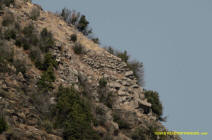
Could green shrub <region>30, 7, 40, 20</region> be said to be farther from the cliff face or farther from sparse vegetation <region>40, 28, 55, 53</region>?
sparse vegetation <region>40, 28, 55, 53</region>

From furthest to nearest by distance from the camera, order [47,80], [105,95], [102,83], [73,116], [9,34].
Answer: [102,83], [105,95], [9,34], [47,80], [73,116]

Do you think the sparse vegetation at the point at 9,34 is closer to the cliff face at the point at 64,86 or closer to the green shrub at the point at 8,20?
the cliff face at the point at 64,86

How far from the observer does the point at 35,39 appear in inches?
1179

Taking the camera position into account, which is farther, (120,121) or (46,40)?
(46,40)

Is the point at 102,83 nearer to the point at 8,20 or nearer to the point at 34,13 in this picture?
the point at 8,20

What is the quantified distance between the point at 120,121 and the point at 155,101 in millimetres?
7619

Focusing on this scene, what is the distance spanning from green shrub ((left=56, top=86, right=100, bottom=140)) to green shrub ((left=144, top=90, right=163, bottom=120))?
9868mm

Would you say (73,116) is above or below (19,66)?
below

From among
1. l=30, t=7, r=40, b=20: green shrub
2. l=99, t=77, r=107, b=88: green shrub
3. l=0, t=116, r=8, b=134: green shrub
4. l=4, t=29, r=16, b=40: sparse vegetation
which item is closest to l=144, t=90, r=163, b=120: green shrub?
l=99, t=77, r=107, b=88: green shrub

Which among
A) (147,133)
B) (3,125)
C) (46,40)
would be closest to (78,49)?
(46,40)

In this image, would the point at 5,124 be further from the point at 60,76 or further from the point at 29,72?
the point at 60,76

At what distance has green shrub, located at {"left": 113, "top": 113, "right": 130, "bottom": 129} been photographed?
27.9 metres

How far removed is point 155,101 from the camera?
3450 centimetres

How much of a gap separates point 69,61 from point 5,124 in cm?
1439
